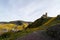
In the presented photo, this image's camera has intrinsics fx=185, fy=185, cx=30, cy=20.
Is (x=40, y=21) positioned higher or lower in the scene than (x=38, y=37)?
higher

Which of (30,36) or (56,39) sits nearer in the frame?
(56,39)

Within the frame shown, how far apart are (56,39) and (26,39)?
4.59 m

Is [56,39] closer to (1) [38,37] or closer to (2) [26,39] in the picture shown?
(1) [38,37]

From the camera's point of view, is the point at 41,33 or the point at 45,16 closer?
the point at 41,33

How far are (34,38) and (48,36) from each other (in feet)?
7.07

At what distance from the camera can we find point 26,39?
27.5 m

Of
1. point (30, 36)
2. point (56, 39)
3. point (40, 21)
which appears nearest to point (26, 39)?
point (30, 36)

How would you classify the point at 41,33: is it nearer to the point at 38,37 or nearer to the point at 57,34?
the point at 38,37

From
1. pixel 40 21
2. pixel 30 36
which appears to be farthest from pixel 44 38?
pixel 40 21

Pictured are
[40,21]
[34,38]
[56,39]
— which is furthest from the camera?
[40,21]

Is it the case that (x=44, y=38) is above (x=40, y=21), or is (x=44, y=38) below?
below

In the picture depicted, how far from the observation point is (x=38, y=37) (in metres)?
27.2

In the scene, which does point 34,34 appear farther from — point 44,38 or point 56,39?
point 56,39

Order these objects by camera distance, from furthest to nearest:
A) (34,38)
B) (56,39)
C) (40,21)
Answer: (40,21) < (34,38) < (56,39)
